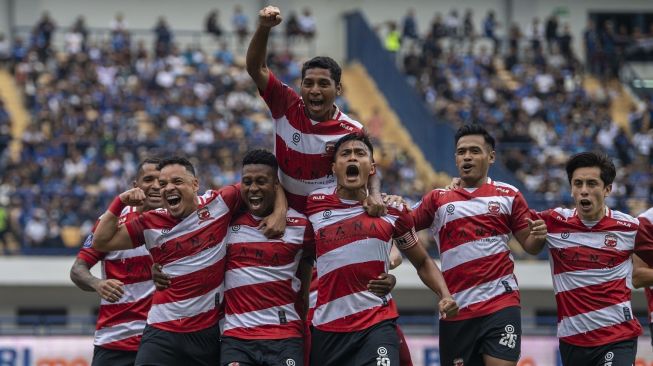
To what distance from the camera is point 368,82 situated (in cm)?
3544

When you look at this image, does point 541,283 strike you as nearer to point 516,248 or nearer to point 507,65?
point 516,248

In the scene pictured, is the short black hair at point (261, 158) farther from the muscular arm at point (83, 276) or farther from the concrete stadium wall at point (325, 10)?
the concrete stadium wall at point (325, 10)

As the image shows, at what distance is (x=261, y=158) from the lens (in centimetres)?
993

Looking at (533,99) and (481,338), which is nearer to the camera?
(481,338)

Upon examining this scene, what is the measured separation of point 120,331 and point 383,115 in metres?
22.6

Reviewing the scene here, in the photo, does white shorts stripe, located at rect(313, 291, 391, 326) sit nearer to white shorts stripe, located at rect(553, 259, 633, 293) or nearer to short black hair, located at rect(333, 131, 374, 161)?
short black hair, located at rect(333, 131, 374, 161)

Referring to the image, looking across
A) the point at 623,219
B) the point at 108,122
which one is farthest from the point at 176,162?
the point at 108,122

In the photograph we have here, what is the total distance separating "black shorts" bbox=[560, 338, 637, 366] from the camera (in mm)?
10352

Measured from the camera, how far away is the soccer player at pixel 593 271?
34.2ft

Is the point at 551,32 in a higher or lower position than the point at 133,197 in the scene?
higher

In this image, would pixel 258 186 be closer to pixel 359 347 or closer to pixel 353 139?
pixel 353 139

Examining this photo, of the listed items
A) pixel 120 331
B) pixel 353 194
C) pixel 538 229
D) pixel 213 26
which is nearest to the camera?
pixel 353 194

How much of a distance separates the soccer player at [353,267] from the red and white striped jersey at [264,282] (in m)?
0.18

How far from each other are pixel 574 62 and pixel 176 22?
35.9 feet
